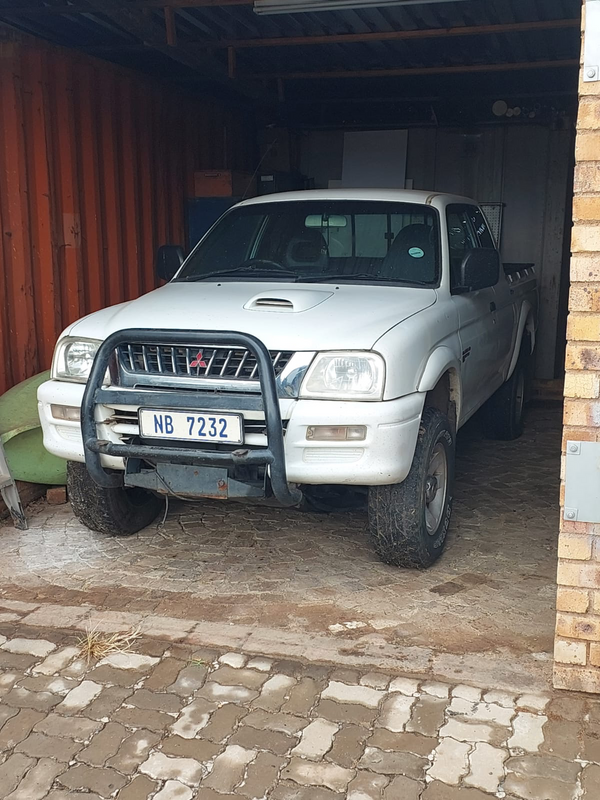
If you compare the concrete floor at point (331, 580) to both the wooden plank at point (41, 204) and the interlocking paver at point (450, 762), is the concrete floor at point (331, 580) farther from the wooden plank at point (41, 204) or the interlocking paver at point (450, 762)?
the wooden plank at point (41, 204)

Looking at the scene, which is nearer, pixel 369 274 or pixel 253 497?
pixel 253 497

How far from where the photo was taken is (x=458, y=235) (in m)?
5.39

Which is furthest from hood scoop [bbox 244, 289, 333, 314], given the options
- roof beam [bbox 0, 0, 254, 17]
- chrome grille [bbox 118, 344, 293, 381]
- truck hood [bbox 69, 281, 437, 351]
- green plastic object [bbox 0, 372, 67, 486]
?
roof beam [bbox 0, 0, 254, 17]

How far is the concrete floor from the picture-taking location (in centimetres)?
351

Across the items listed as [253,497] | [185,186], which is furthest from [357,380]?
[185,186]

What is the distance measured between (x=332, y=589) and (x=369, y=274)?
182cm

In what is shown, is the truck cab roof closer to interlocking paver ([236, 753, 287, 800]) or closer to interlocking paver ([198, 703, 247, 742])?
interlocking paver ([198, 703, 247, 742])

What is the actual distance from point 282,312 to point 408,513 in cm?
116

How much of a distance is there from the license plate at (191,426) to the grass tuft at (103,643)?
0.89 metres

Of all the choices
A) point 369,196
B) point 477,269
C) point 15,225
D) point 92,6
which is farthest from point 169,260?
point 477,269

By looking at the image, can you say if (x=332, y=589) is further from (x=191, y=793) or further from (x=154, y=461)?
(x=191, y=793)

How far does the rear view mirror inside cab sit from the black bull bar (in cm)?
168

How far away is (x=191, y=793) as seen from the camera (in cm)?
260

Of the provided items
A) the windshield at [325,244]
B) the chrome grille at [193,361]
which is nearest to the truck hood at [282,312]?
the chrome grille at [193,361]
